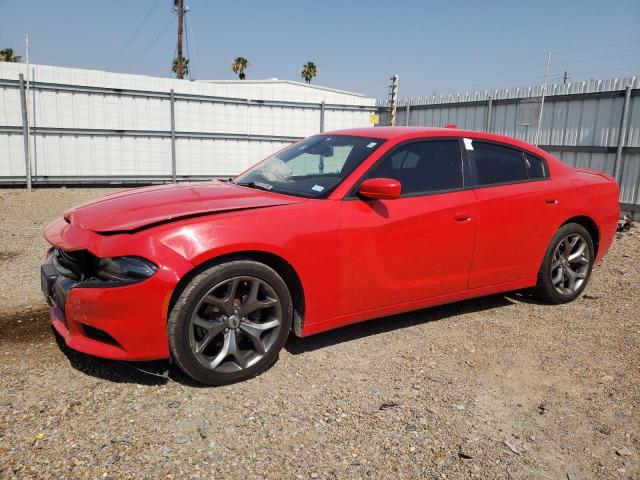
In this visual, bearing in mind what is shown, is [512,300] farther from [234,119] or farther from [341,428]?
[234,119]

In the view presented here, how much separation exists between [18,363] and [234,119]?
38.0ft

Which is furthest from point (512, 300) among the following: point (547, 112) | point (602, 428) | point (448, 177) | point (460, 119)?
point (460, 119)

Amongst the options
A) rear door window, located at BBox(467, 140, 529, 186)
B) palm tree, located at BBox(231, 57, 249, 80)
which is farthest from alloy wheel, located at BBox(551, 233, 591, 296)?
palm tree, located at BBox(231, 57, 249, 80)

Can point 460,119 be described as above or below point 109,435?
above

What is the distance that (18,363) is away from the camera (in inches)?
134

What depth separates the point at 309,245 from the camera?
339cm

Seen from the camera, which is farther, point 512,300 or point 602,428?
point 512,300

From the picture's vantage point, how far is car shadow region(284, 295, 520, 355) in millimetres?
3973

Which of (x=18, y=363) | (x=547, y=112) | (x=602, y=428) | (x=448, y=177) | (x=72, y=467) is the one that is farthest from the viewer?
(x=547, y=112)

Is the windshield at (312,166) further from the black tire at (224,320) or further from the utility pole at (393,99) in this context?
the utility pole at (393,99)

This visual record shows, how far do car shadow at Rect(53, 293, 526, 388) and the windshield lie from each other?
1.17 metres

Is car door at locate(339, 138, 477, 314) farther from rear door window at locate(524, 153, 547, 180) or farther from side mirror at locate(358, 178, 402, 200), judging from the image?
rear door window at locate(524, 153, 547, 180)

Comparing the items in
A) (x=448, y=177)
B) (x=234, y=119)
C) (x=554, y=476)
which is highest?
(x=234, y=119)

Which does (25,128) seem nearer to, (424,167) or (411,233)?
(424,167)
